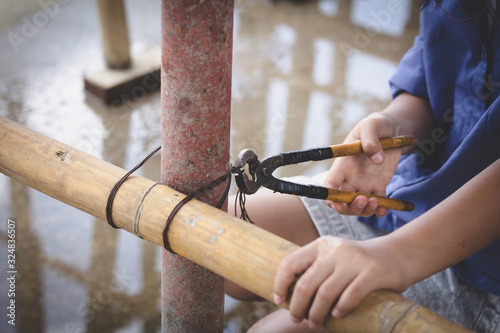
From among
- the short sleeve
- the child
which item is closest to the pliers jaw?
the child

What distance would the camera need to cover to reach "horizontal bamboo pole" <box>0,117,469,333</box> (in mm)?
619

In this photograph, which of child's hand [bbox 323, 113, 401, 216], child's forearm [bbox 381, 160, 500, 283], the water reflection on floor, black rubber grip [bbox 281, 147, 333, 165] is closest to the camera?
child's forearm [bbox 381, 160, 500, 283]

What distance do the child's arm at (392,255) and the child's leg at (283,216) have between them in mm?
362

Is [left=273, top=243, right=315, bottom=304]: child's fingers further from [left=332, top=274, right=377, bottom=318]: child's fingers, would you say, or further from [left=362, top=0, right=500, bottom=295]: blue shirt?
[left=362, top=0, right=500, bottom=295]: blue shirt

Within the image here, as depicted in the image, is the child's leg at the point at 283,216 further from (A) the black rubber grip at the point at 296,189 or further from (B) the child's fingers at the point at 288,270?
(B) the child's fingers at the point at 288,270

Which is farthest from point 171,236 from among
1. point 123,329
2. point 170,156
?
point 123,329

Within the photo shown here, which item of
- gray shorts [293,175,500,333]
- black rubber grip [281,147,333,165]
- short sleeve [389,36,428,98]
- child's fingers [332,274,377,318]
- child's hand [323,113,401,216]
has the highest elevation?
short sleeve [389,36,428,98]

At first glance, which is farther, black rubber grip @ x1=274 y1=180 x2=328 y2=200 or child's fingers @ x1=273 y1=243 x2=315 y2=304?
black rubber grip @ x1=274 y1=180 x2=328 y2=200

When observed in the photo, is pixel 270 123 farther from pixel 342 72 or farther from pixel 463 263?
pixel 463 263

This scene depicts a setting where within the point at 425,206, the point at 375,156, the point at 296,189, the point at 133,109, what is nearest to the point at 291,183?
the point at 296,189

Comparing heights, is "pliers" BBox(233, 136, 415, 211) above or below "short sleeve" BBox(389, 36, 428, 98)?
below

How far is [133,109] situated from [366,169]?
1612mm

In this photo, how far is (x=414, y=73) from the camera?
3.69ft

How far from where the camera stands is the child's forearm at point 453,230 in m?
0.73
